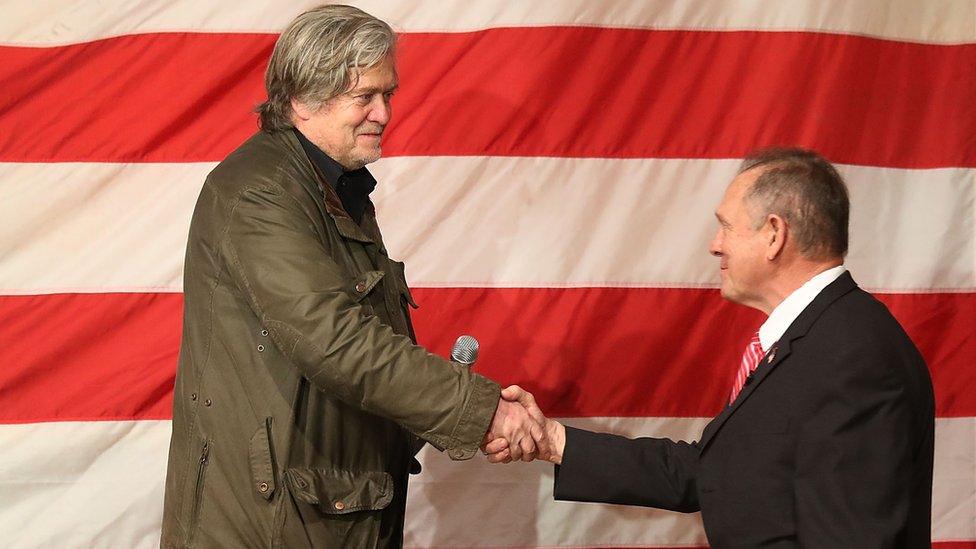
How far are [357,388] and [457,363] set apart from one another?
20cm

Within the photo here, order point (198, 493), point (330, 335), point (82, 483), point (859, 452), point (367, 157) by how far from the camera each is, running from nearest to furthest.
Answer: point (859, 452) < point (330, 335) < point (198, 493) < point (367, 157) < point (82, 483)

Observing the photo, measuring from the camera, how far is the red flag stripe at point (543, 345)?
2697 mm

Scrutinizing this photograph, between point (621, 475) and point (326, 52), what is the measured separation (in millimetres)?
934

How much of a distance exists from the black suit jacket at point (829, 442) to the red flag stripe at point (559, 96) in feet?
3.66

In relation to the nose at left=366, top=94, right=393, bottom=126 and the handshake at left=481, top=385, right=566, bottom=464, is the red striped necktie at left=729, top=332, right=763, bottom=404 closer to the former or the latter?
the handshake at left=481, top=385, right=566, bottom=464

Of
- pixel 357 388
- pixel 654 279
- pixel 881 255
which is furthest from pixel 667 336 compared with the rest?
pixel 357 388

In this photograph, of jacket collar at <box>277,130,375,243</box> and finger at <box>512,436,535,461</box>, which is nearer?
jacket collar at <box>277,130,375,243</box>

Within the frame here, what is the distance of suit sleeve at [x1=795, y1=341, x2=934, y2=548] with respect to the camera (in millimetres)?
1590

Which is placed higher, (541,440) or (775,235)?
(775,235)

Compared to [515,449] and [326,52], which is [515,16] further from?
[515,449]

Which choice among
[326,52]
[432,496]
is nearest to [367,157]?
[326,52]

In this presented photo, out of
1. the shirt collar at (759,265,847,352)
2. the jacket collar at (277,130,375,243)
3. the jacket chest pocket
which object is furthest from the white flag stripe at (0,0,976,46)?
the shirt collar at (759,265,847,352)

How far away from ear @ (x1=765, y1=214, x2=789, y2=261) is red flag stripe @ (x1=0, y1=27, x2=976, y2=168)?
1021 mm

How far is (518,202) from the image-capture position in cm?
277
